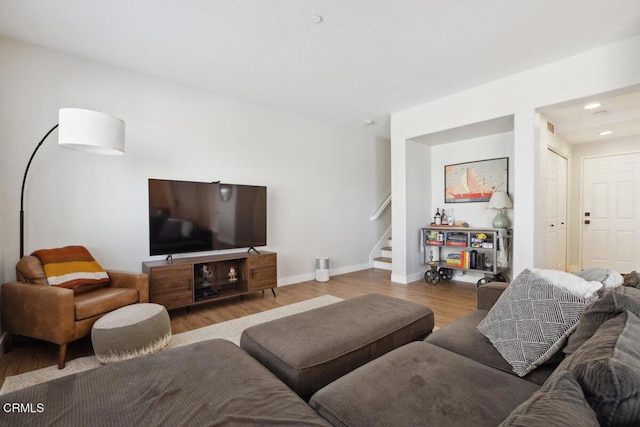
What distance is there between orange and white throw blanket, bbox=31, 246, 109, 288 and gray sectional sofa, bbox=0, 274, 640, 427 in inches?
65.7

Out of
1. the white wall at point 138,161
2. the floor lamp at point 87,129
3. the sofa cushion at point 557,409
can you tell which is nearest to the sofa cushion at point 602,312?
the sofa cushion at point 557,409

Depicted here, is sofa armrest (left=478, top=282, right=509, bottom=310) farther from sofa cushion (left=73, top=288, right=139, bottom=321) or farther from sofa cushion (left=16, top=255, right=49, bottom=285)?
sofa cushion (left=16, top=255, right=49, bottom=285)

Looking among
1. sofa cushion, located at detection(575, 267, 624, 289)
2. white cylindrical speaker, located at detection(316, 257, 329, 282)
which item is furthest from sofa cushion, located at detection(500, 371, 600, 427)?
white cylindrical speaker, located at detection(316, 257, 329, 282)

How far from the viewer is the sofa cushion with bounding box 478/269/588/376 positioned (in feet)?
4.08

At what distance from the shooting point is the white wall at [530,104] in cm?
287

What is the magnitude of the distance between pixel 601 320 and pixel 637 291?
468 millimetres

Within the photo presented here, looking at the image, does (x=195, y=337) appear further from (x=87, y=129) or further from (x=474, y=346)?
(x=474, y=346)

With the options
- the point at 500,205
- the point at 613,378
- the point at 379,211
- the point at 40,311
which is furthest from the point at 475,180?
the point at 40,311

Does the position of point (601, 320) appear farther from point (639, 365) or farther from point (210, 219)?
point (210, 219)

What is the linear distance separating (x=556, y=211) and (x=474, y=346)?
4.67 meters

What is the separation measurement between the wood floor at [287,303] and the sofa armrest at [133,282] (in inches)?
18.8

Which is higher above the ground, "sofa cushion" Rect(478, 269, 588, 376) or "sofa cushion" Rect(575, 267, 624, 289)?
"sofa cushion" Rect(575, 267, 624, 289)

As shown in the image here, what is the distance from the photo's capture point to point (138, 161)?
3.34 meters

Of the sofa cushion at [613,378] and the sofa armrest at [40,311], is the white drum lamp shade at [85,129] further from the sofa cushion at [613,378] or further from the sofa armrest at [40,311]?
the sofa cushion at [613,378]
